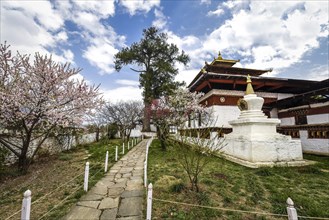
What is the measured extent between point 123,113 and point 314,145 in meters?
26.7

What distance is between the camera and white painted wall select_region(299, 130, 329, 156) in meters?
11.0

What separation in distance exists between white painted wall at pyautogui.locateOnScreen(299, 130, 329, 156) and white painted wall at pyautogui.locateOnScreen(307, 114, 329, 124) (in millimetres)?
920

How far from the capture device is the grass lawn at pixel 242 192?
152 inches

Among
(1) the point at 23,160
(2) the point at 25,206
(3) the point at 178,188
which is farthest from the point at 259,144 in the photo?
(1) the point at 23,160

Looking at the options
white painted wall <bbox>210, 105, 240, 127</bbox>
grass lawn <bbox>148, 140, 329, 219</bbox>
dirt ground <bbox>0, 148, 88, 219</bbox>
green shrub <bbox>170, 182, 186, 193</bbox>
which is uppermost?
white painted wall <bbox>210, 105, 240, 127</bbox>

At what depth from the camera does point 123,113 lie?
32.2 metres

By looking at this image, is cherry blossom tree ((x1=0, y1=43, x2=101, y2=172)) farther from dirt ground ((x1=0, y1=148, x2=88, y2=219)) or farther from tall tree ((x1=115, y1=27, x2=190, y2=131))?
tall tree ((x1=115, y1=27, x2=190, y2=131))

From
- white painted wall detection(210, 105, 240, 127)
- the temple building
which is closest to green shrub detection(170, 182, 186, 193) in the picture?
the temple building

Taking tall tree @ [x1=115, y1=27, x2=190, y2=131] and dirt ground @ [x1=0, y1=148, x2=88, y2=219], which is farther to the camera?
tall tree @ [x1=115, y1=27, x2=190, y2=131]

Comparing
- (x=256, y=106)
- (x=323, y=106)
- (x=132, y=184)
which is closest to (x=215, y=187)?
(x=132, y=184)

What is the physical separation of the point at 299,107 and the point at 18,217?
17.3 meters

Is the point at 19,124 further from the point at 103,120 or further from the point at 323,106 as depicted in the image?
the point at 103,120

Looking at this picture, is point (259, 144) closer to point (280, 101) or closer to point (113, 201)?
point (113, 201)

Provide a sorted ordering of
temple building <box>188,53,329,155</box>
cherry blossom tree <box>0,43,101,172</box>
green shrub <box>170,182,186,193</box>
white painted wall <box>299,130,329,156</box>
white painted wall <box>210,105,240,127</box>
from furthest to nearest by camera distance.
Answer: white painted wall <box>210,105,240,127</box> → temple building <box>188,53,329,155</box> → white painted wall <box>299,130,329,156</box> → cherry blossom tree <box>0,43,101,172</box> → green shrub <box>170,182,186,193</box>
